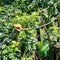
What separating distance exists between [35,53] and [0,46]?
1.79 ft

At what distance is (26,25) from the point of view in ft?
10.6

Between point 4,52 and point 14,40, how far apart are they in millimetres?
202

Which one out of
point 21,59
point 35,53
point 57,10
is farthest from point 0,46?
point 57,10

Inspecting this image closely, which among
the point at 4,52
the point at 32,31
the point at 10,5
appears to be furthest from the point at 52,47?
the point at 10,5

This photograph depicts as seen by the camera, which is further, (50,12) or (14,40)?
(50,12)

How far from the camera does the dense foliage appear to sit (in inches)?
127

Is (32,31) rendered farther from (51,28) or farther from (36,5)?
(36,5)

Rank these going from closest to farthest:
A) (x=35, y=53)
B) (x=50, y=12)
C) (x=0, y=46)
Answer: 1. (x=0, y=46)
2. (x=35, y=53)
3. (x=50, y=12)

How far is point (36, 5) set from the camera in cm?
394

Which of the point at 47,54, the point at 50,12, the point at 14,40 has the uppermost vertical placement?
the point at 50,12

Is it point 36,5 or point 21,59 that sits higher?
point 36,5

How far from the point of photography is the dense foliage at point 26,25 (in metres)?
3.22

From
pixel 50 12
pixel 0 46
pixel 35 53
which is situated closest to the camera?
pixel 0 46

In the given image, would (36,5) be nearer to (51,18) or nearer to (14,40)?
(51,18)
